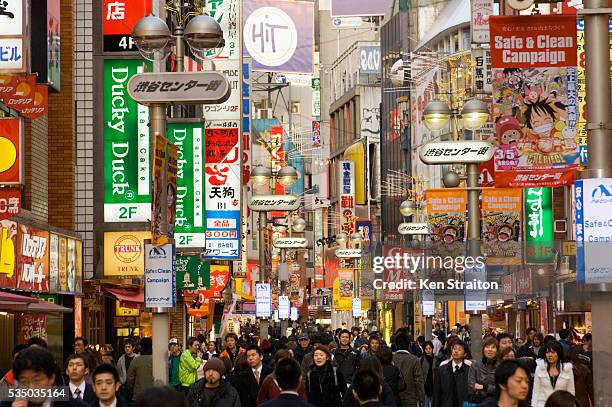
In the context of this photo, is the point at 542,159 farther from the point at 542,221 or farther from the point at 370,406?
the point at 542,221

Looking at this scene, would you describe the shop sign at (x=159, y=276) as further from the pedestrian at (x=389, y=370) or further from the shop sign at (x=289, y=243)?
the shop sign at (x=289, y=243)

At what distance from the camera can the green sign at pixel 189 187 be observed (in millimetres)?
29539

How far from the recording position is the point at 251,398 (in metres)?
17.2

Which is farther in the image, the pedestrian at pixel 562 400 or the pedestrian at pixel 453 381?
the pedestrian at pixel 453 381

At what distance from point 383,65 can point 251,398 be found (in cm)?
9974

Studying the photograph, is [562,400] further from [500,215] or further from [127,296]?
[500,215]

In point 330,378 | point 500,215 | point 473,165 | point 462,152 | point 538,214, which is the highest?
point 462,152

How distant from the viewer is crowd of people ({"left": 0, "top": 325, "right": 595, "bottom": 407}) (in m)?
8.63

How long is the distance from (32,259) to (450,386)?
11.5 meters

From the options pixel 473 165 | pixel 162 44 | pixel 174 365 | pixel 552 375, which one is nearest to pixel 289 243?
pixel 174 365

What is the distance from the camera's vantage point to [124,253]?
3052cm

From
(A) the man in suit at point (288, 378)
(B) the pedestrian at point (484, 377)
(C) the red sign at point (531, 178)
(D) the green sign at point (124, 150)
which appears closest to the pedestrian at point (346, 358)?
(C) the red sign at point (531, 178)

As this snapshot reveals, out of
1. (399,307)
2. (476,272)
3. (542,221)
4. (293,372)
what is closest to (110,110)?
(476,272)

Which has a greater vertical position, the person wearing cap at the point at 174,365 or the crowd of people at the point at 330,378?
the crowd of people at the point at 330,378
